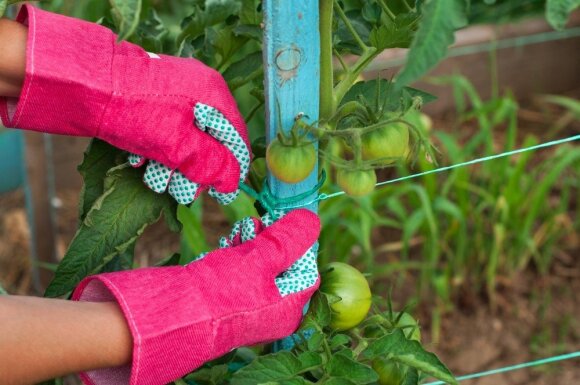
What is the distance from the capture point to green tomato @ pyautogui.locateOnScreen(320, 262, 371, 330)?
3.38ft

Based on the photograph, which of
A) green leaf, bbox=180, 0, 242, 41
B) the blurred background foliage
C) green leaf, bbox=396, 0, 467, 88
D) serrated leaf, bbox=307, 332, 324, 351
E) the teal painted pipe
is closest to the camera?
green leaf, bbox=396, 0, 467, 88

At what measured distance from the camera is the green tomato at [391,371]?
39.8 inches

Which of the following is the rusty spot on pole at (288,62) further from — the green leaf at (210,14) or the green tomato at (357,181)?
the green leaf at (210,14)

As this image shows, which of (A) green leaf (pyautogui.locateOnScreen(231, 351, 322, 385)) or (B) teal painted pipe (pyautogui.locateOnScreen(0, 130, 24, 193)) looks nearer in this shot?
(A) green leaf (pyautogui.locateOnScreen(231, 351, 322, 385))

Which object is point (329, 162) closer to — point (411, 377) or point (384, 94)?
point (384, 94)

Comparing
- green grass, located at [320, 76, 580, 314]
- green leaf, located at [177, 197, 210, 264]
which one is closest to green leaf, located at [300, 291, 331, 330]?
green leaf, located at [177, 197, 210, 264]

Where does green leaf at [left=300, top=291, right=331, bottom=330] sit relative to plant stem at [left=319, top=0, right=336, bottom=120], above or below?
below

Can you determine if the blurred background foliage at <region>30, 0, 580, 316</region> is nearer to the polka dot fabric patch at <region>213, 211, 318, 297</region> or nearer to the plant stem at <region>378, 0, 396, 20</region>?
the polka dot fabric patch at <region>213, 211, 318, 297</region>

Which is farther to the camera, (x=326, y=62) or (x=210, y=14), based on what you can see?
(x=210, y=14)

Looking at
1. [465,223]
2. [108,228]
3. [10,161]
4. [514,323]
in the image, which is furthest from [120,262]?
[10,161]

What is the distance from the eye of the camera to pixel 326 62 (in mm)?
961

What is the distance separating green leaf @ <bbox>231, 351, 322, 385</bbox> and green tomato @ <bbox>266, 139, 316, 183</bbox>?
189 mm

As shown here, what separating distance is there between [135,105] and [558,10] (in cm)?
45

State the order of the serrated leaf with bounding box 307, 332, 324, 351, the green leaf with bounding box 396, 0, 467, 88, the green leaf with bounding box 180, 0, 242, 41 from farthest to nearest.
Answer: the green leaf with bounding box 180, 0, 242, 41, the serrated leaf with bounding box 307, 332, 324, 351, the green leaf with bounding box 396, 0, 467, 88
